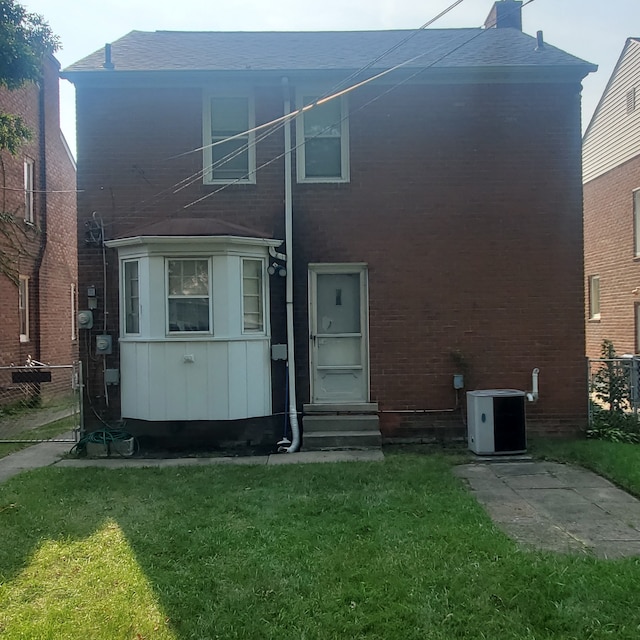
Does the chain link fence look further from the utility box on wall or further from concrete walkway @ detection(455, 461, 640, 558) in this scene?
concrete walkway @ detection(455, 461, 640, 558)

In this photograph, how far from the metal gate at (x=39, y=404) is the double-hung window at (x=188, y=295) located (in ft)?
5.75

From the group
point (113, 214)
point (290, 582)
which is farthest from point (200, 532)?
point (113, 214)

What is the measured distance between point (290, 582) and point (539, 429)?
6.24 meters

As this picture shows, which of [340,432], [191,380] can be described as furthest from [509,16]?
[191,380]

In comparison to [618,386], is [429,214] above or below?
above

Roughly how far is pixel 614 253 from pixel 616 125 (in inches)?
138

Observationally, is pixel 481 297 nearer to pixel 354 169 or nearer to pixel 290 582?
pixel 354 169

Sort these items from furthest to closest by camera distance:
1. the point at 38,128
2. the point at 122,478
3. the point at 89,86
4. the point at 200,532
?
the point at 38,128 < the point at 89,86 < the point at 122,478 < the point at 200,532

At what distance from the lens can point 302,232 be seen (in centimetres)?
935

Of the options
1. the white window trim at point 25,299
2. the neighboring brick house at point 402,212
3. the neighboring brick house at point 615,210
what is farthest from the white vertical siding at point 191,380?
the neighboring brick house at point 615,210

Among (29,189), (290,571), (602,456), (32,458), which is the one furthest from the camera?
(29,189)

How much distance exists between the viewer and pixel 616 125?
16.8 metres

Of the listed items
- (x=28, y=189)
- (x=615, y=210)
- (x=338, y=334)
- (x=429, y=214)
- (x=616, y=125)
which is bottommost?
(x=338, y=334)

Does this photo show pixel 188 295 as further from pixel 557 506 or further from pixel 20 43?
pixel 557 506
